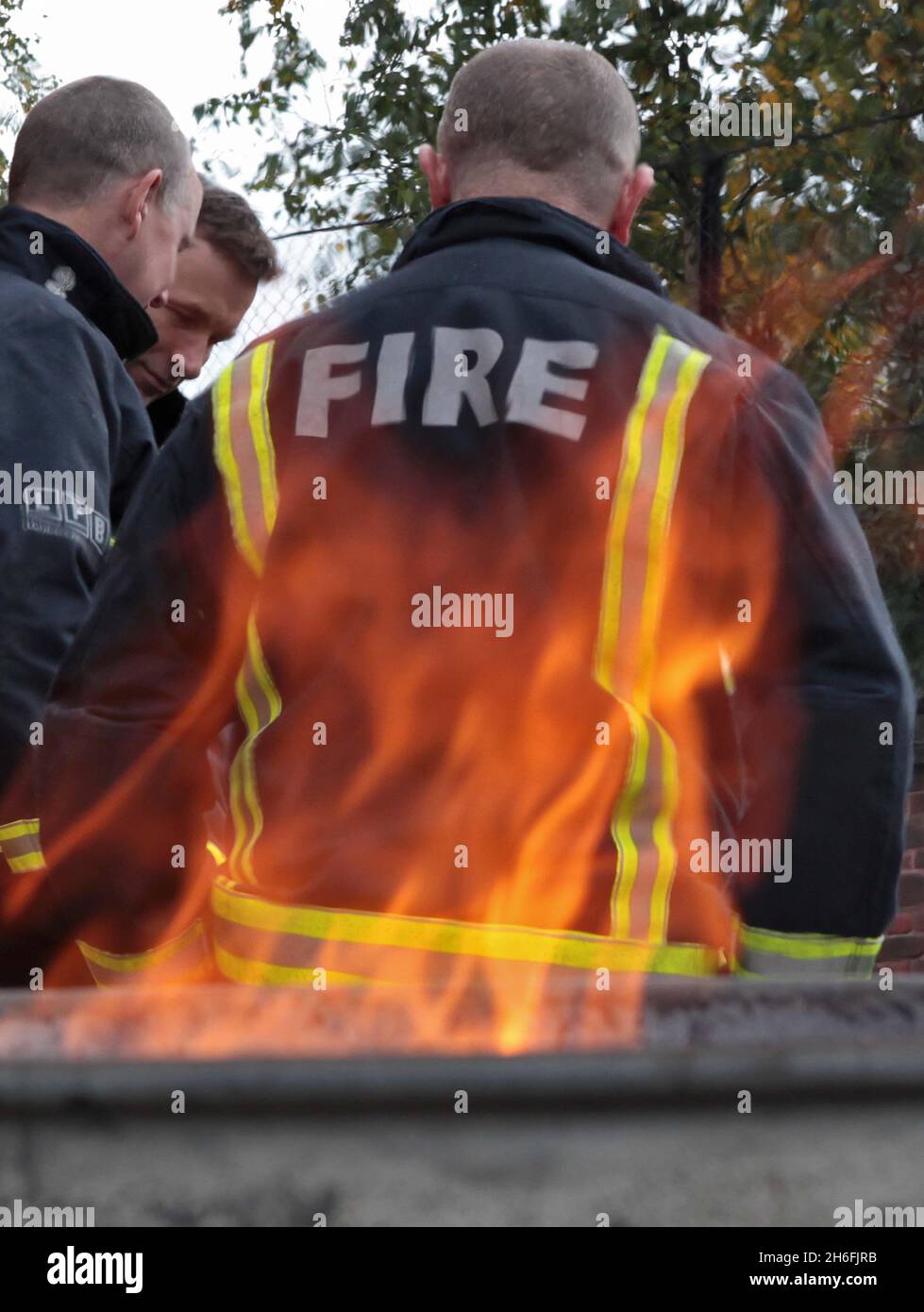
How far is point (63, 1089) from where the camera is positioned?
107cm

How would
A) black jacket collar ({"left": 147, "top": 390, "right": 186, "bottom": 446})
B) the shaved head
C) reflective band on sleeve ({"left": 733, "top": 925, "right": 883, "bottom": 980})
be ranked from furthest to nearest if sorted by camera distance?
1. black jacket collar ({"left": 147, "top": 390, "right": 186, "bottom": 446})
2. the shaved head
3. reflective band on sleeve ({"left": 733, "top": 925, "right": 883, "bottom": 980})

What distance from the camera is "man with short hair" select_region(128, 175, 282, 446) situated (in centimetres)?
389

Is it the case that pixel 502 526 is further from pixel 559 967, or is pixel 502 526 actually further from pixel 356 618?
pixel 559 967

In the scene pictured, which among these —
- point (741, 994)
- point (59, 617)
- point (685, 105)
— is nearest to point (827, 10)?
point (685, 105)

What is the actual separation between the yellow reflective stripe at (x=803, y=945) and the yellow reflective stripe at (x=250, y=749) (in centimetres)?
54

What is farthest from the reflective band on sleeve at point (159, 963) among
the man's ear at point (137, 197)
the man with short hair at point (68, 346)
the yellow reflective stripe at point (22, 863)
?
the man's ear at point (137, 197)

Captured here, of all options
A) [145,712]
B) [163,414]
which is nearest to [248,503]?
[145,712]

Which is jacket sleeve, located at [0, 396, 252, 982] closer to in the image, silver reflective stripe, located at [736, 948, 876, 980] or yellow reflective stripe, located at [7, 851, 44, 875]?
yellow reflective stripe, located at [7, 851, 44, 875]

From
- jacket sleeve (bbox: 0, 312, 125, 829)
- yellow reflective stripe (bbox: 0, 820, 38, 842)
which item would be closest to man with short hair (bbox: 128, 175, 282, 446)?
jacket sleeve (bbox: 0, 312, 125, 829)

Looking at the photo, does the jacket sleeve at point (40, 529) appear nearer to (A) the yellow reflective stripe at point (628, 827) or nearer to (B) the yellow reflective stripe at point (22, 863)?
(B) the yellow reflective stripe at point (22, 863)

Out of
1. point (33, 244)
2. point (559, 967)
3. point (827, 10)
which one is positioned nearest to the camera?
point (559, 967)

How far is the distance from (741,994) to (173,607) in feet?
2.99

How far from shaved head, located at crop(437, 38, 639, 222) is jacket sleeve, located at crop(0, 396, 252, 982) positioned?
45cm

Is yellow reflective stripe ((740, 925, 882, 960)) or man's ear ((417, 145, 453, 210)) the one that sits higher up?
man's ear ((417, 145, 453, 210))
